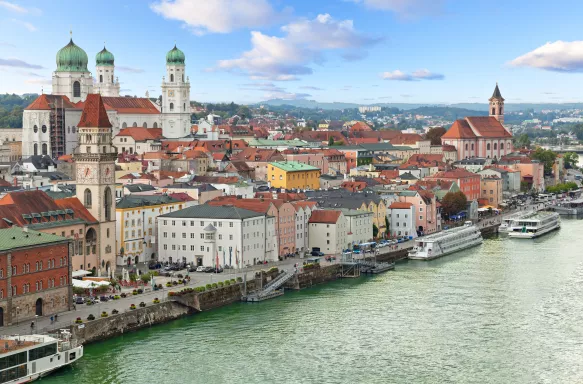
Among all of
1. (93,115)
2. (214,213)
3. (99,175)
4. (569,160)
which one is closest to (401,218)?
(214,213)

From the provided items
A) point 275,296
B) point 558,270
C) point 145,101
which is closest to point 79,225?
point 275,296

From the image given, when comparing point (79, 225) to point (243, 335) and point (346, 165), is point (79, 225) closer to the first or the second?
point (243, 335)

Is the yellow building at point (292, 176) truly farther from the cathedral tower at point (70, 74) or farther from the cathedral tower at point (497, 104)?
the cathedral tower at point (497, 104)

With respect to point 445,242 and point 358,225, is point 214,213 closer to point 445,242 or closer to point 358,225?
point 358,225

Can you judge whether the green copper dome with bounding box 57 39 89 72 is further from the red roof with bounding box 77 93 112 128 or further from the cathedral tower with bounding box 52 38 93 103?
the red roof with bounding box 77 93 112 128

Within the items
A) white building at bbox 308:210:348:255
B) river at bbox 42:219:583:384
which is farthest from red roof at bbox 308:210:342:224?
river at bbox 42:219:583:384

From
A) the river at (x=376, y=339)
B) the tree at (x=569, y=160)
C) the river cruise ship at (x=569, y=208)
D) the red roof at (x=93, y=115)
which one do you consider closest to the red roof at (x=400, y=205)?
the river at (x=376, y=339)
